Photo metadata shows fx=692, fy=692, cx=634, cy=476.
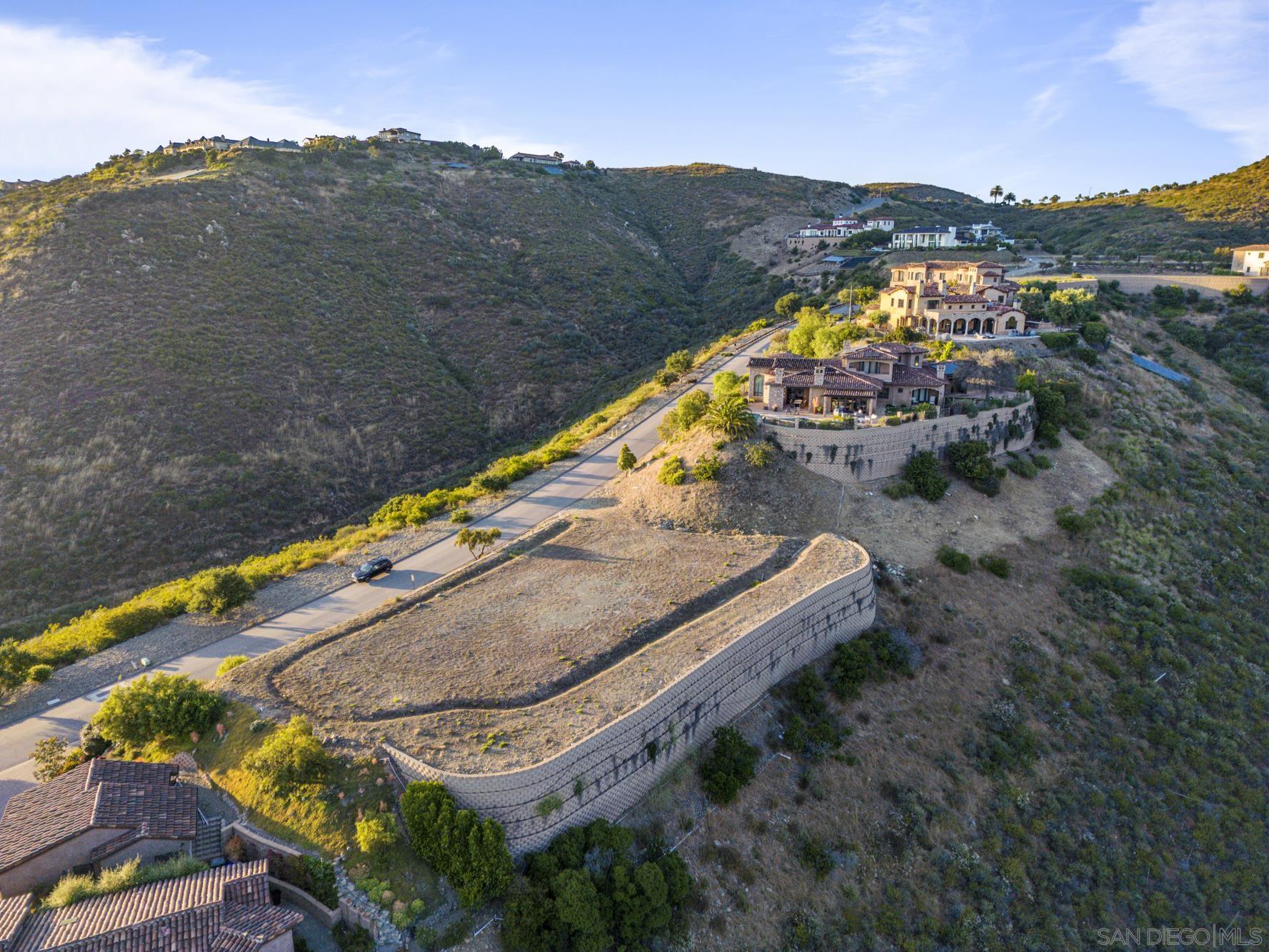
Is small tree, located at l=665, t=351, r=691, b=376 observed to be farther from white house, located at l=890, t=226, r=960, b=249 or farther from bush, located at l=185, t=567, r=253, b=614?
white house, located at l=890, t=226, r=960, b=249

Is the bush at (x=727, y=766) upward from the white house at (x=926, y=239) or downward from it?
downward

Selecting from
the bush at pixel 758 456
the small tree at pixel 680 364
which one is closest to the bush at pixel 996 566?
the bush at pixel 758 456

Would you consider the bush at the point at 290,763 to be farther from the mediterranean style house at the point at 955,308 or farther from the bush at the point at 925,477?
the mediterranean style house at the point at 955,308

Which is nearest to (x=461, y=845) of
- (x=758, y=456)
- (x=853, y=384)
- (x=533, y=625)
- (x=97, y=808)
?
(x=97, y=808)

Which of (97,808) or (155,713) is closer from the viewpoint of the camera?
(97,808)

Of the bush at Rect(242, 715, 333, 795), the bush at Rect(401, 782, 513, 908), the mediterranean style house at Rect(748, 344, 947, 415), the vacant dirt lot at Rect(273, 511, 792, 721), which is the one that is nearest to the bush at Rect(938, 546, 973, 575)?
the vacant dirt lot at Rect(273, 511, 792, 721)

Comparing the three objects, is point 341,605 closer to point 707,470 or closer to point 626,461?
point 626,461
